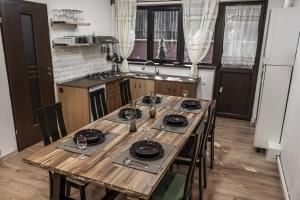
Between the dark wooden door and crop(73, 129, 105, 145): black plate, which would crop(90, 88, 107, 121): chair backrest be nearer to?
crop(73, 129, 105, 145): black plate

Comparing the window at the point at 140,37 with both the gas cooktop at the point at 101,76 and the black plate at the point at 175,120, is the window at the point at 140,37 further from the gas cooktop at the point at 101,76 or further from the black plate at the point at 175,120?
the black plate at the point at 175,120

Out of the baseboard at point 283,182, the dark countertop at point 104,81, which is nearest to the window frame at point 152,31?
the dark countertop at point 104,81

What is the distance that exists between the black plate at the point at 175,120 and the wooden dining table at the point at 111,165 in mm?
101

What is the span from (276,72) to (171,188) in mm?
2262

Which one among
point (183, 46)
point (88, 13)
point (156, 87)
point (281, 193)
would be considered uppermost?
point (88, 13)

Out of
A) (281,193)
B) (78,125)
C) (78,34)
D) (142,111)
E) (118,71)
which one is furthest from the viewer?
(118,71)

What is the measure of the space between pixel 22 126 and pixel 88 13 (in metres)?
2.37

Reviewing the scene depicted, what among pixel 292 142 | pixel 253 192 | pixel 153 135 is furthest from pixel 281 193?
pixel 153 135

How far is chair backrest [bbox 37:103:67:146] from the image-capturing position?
83.4 inches

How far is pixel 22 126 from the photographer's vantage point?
3.38 meters

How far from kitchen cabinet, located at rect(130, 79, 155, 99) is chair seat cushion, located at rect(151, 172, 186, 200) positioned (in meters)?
2.75

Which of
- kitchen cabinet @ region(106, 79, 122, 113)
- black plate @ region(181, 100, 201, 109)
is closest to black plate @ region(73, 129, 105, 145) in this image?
black plate @ region(181, 100, 201, 109)

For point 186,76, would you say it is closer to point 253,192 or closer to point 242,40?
point 242,40

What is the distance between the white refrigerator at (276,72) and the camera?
297 centimetres
